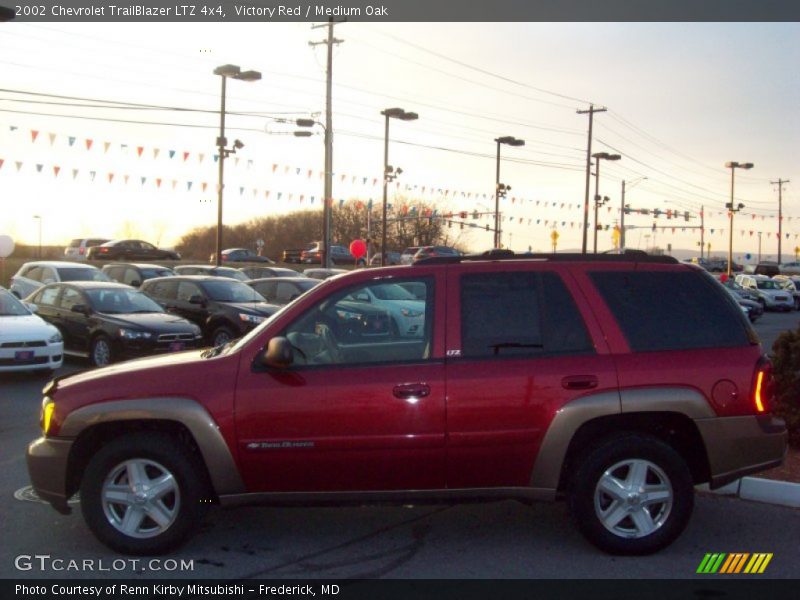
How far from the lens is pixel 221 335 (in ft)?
54.6

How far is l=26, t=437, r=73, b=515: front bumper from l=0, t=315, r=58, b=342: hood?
7.75 meters

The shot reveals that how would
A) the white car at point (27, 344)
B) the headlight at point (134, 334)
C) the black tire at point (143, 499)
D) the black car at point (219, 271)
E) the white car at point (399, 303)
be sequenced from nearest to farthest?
the black tire at point (143, 499), the white car at point (399, 303), the white car at point (27, 344), the headlight at point (134, 334), the black car at point (219, 271)

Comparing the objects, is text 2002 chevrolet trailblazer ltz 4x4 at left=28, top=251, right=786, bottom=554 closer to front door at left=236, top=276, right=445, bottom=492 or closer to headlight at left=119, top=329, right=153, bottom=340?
front door at left=236, top=276, right=445, bottom=492

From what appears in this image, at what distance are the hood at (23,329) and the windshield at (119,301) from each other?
181 centimetres

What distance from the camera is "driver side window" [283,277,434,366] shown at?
5.45 metres

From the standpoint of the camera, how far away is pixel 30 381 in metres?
13.2

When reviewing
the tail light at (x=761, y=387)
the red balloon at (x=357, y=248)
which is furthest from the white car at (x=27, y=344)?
the red balloon at (x=357, y=248)

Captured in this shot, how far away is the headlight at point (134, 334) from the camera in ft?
46.3

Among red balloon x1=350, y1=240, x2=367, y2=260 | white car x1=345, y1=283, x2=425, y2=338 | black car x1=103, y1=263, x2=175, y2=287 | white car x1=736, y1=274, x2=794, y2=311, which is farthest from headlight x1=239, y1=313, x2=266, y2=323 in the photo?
white car x1=736, y1=274, x2=794, y2=311

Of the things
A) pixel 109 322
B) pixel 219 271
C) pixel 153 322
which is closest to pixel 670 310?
pixel 153 322

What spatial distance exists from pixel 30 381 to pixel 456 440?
9928mm

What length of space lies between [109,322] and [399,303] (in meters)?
9.66

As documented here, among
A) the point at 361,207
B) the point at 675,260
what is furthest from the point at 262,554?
the point at 361,207

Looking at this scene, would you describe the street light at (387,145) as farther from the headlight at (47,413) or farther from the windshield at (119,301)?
the headlight at (47,413)
